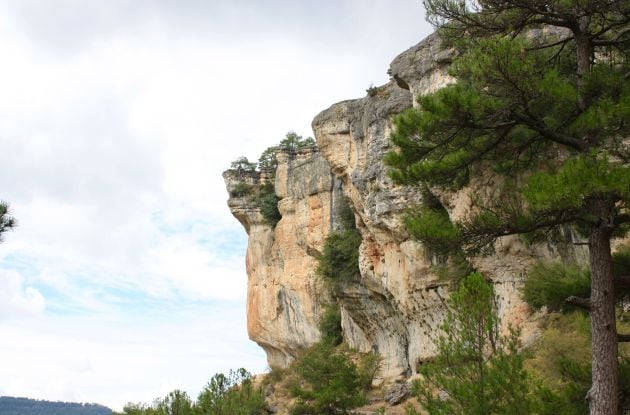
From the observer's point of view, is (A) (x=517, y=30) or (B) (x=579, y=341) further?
(B) (x=579, y=341)

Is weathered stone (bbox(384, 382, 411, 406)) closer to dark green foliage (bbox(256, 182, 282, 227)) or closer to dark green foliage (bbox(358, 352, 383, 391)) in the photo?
dark green foliage (bbox(358, 352, 383, 391))

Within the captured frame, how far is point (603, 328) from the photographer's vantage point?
7805 mm

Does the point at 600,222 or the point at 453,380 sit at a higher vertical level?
the point at 600,222

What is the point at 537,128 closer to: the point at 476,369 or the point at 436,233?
the point at 436,233

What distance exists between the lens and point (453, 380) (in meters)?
9.71

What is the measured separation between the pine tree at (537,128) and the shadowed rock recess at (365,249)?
2665 millimetres

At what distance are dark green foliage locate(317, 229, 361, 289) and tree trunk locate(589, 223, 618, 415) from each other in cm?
2229

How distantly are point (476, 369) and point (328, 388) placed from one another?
12.3m

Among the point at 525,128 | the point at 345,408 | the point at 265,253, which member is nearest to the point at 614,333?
the point at 525,128

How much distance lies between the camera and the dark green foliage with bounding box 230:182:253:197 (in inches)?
1729

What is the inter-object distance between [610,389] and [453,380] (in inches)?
104

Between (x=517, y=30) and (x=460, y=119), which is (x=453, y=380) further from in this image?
(x=517, y=30)

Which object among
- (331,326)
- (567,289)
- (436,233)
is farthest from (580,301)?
(331,326)

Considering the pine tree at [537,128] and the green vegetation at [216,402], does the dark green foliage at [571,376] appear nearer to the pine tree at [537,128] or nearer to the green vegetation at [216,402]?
the pine tree at [537,128]
